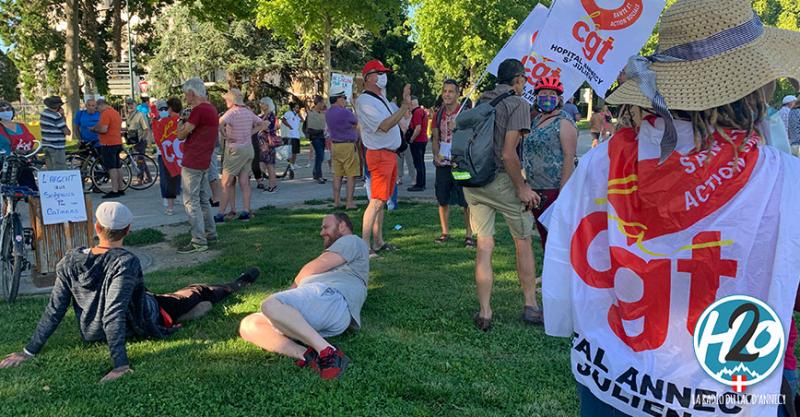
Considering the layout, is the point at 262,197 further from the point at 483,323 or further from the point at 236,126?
the point at 483,323

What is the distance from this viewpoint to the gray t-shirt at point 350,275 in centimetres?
450

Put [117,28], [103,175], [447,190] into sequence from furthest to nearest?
[117,28], [103,175], [447,190]

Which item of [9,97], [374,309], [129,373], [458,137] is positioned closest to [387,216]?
[374,309]

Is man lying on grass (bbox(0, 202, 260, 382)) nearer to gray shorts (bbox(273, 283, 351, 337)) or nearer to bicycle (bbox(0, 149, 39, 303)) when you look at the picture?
gray shorts (bbox(273, 283, 351, 337))

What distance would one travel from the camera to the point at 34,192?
227 inches

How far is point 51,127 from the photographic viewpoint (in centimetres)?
1009

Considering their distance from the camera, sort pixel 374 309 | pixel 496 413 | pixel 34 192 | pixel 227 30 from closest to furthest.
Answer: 1. pixel 496 413
2. pixel 374 309
3. pixel 34 192
4. pixel 227 30

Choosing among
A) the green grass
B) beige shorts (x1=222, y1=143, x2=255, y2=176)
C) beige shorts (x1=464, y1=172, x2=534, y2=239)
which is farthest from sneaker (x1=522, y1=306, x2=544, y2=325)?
beige shorts (x1=222, y1=143, x2=255, y2=176)

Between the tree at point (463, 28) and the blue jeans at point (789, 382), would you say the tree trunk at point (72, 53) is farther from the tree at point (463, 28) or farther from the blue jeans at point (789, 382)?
the blue jeans at point (789, 382)

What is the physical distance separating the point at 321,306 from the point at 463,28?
36914mm

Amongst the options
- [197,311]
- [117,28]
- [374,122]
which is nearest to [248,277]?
[197,311]

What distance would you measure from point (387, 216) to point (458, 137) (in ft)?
15.7

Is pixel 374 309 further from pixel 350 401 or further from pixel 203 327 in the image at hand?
pixel 350 401
